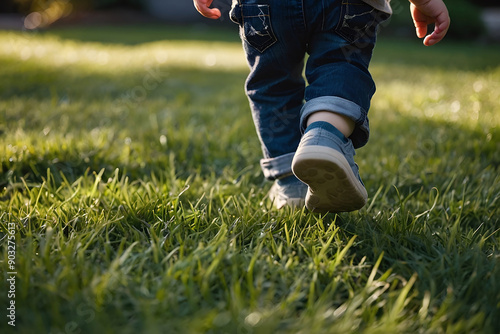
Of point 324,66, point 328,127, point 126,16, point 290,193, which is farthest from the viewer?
point 126,16

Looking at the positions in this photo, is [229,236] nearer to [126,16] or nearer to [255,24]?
A: [255,24]

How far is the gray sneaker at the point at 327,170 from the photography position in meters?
1.03

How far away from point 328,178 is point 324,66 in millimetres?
390

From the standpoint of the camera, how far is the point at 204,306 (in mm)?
900

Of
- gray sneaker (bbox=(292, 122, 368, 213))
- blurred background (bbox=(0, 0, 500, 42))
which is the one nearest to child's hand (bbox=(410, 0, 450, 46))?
gray sneaker (bbox=(292, 122, 368, 213))

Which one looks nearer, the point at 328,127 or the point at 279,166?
the point at 328,127

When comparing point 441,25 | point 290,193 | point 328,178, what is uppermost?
point 441,25

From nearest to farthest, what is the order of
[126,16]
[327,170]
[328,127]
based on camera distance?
[327,170] < [328,127] < [126,16]

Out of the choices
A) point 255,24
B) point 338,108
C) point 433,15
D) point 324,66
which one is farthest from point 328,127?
point 433,15

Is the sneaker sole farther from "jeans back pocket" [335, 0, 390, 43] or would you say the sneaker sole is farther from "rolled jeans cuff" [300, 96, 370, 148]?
"jeans back pocket" [335, 0, 390, 43]

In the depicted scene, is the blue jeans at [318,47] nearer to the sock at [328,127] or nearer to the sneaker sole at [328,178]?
the sock at [328,127]

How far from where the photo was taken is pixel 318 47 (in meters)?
1.28

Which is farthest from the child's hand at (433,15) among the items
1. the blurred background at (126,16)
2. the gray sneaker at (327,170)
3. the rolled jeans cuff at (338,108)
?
the blurred background at (126,16)

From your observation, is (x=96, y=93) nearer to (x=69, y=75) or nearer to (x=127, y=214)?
(x=69, y=75)
